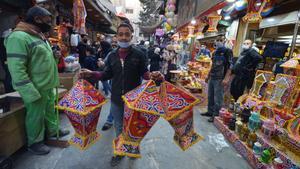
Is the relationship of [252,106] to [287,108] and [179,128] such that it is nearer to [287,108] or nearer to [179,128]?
[287,108]

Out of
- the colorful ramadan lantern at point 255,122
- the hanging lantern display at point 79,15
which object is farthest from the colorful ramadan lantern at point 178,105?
the hanging lantern display at point 79,15

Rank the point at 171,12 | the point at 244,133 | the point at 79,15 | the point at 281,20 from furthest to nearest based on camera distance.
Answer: the point at 171,12
the point at 79,15
the point at 281,20
the point at 244,133

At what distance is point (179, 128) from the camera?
4.96 ft

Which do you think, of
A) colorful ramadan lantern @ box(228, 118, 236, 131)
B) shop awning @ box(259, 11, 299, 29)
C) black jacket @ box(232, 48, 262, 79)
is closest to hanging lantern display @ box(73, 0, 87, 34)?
black jacket @ box(232, 48, 262, 79)

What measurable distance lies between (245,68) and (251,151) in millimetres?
1867

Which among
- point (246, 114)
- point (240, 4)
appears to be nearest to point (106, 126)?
point (246, 114)

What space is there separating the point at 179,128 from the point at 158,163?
3.05 feet

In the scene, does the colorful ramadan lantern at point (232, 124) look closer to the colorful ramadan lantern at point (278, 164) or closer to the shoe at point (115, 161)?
the colorful ramadan lantern at point (278, 164)

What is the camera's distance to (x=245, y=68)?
3598 mm

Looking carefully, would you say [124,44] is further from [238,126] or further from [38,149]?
[238,126]

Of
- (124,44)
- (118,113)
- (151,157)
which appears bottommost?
(151,157)

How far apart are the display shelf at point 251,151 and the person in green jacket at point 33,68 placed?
8.46 ft

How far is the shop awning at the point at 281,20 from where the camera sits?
140 inches

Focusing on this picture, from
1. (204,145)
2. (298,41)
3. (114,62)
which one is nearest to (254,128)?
(204,145)
